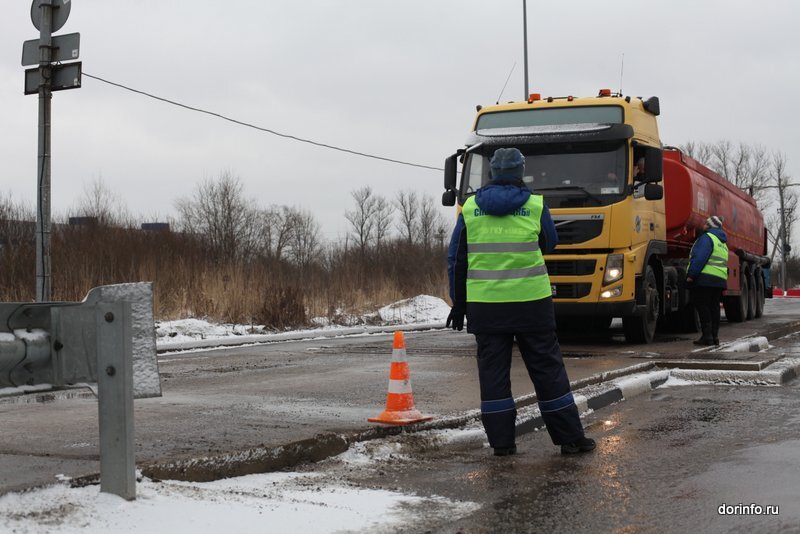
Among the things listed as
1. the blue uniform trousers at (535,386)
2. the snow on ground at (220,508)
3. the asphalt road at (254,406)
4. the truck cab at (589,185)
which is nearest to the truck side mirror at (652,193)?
the truck cab at (589,185)

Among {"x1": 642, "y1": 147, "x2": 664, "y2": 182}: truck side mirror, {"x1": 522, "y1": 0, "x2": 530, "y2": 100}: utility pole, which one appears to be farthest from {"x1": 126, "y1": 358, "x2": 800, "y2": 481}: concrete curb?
{"x1": 522, "y1": 0, "x2": 530, "y2": 100}: utility pole

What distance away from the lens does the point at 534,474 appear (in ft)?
16.9

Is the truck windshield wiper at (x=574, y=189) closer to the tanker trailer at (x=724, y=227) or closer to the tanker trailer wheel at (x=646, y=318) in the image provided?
the tanker trailer wheel at (x=646, y=318)

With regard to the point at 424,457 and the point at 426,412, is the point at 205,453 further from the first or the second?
the point at 426,412

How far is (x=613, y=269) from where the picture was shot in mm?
12336

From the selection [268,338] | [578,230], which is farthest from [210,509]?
[268,338]

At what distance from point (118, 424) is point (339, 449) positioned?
6.57ft

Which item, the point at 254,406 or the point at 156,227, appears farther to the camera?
the point at 156,227

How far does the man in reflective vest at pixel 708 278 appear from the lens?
12.6m

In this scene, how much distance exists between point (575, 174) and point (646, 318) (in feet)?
8.23

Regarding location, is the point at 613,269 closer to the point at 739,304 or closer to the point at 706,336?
the point at 706,336

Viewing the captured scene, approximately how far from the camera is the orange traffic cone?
20.7 ft

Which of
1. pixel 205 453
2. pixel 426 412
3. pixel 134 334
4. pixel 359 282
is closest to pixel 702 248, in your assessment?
pixel 426 412

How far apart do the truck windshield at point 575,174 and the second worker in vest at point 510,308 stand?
6.58 metres
